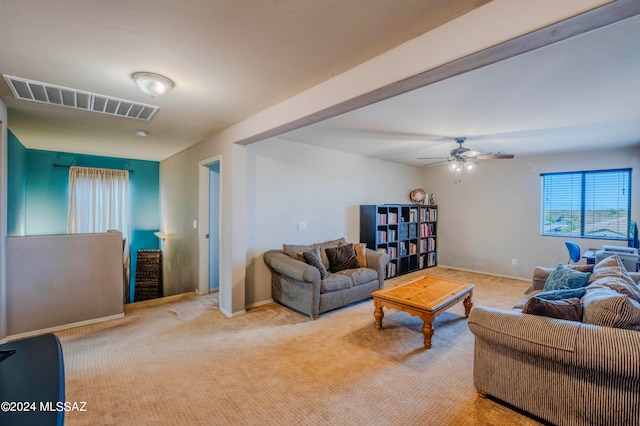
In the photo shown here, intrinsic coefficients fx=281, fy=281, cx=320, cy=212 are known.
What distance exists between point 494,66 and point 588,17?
99 centimetres

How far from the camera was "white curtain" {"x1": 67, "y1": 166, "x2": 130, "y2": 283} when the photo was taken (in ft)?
17.1

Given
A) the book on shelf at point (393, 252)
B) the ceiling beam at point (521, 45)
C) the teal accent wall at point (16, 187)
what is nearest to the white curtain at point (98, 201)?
the teal accent wall at point (16, 187)

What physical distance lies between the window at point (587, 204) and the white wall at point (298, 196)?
318 centimetres

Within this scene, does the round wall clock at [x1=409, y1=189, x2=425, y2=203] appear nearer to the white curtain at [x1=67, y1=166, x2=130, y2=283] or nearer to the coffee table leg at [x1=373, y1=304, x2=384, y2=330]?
the coffee table leg at [x1=373, y1=304, x2=384, y2=330]

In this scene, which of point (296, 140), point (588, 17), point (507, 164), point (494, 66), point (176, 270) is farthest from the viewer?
point (507, 164)

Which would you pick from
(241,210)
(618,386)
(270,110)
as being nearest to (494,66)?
(270,110)

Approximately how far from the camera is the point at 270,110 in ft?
9.36

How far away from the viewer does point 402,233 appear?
18.8ft

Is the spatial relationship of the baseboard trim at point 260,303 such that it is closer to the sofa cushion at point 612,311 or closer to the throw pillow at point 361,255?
the throw pillow at point 361,255

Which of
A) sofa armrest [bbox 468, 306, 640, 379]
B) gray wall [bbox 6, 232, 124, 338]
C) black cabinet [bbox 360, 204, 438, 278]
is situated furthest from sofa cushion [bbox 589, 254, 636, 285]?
gray wall [bbox 6, 232, 124, 338]

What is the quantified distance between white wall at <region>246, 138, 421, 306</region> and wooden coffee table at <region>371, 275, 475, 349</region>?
1695 mm

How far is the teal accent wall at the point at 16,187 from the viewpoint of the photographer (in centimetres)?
360

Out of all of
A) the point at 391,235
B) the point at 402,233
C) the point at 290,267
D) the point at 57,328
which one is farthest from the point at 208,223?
the point at 402,233

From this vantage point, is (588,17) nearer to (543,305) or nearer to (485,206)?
(543,305)
